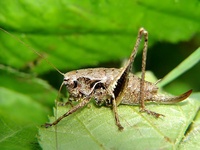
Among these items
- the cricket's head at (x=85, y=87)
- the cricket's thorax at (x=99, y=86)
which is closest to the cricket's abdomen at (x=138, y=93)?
the cricket's thorax at (x=99, y=86)

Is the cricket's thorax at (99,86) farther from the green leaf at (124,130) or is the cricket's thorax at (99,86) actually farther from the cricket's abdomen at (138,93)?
the green leaf at (124,130)

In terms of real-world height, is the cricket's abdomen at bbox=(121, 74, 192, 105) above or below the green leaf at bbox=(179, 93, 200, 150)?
above

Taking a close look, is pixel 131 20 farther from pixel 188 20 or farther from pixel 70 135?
pixel 70 135

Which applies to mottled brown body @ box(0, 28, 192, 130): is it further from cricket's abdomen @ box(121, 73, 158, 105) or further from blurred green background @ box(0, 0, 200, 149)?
blurred green background @ box(0, 0, 200, 149)

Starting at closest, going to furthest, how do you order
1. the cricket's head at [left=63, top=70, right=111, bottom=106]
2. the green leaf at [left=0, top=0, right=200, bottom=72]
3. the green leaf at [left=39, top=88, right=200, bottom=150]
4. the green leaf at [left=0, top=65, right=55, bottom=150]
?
1. the green leaf at [left=39, top=88, right=200, bottom=150]
2. the cricket's head at [left=63, top=70, right=111, bottom=106]
3. the green leaf at [left=0, top=0, right=200, bottom=72]
4. the green leaf at [left=0, top=65, right=55, bottom=150]

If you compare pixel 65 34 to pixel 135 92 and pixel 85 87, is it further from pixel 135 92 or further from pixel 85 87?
pixel 135 92

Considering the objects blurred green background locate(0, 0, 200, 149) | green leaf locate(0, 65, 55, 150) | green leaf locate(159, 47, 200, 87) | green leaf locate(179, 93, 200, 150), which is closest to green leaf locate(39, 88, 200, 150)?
green leaf locate(179, 93, 200, 150)

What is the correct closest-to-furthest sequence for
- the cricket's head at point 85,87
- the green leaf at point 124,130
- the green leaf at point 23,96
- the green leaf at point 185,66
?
the green leaf at point 124,130 → the cricket's head at point 85,87 → the green leaf at point 185,66 → the green leaf at point 23,96
